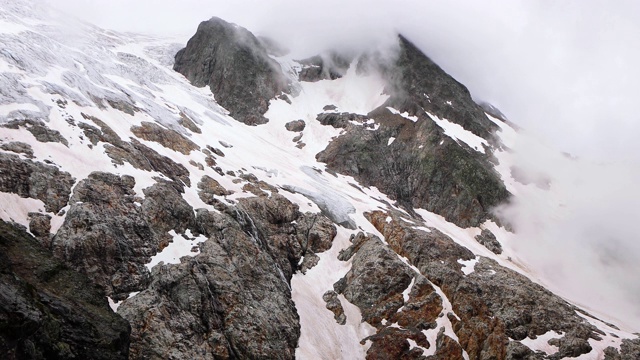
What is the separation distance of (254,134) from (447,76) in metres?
64.7

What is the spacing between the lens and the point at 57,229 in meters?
30.2

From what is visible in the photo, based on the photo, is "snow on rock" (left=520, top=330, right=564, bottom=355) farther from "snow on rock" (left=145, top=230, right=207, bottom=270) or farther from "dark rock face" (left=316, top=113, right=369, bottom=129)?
"dark rock face" (left=316, top=113, right=369, bottom=129)

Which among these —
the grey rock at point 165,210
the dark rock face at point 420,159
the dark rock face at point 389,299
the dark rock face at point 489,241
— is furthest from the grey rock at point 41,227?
the dark rock face at point 489,241

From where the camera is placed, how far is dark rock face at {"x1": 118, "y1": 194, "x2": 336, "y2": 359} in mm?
28812

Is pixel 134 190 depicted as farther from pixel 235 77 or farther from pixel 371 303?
pixel 235 77

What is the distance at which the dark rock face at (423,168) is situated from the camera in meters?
82.1

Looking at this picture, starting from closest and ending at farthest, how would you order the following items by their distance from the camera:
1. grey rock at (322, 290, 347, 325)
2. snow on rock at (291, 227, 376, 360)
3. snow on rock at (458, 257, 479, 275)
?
snow on rock at (291, 227, 376, 360) < grey rock at (322, 290, 347, 325) < snow on rock at (458, 257, 479, 275)

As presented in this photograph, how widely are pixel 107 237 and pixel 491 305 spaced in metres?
37.6

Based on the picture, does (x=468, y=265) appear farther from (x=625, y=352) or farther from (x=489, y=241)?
(x=489, y=241)

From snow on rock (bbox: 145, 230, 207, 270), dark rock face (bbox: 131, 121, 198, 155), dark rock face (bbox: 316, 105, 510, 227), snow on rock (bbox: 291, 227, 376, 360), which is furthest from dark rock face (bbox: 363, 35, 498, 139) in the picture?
snow on rock (bbox: 145, 230, 207, 270)

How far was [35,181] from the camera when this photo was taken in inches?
1270

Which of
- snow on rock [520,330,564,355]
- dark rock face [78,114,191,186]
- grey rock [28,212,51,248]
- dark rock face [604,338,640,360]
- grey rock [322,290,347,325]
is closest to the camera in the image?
grey rock [28,212,51,248]

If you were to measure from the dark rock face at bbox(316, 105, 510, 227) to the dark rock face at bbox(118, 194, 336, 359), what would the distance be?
4160 cm

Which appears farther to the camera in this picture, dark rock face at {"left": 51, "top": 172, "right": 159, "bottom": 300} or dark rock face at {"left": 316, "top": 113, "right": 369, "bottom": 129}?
dark rock face at {"left": 316, "top": 113, "right": 369, "bottom": 129}
